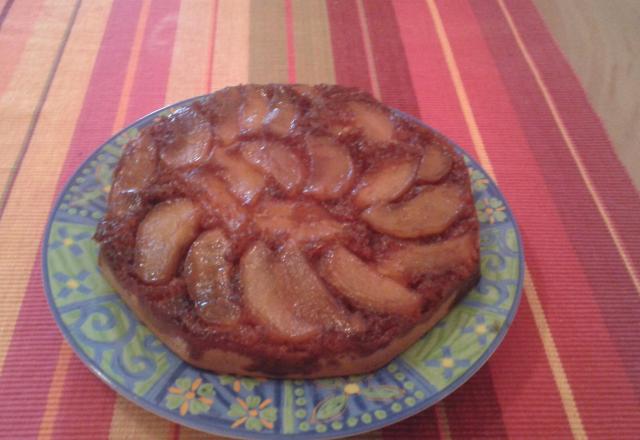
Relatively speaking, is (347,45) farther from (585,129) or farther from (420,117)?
(585,129)

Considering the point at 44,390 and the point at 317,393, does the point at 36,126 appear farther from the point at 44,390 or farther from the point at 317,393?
→ the point at 317,393

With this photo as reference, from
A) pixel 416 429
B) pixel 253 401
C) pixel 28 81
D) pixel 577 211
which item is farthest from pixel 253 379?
pixel 28 81

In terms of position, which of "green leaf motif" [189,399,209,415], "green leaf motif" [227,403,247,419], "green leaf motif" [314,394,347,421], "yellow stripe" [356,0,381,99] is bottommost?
"green leaf motif" [314,394,347,421]

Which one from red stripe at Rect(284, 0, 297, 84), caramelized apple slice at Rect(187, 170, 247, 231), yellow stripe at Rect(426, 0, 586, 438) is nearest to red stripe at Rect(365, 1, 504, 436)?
yellow stripe at Rect(426, 0, 586, 438)

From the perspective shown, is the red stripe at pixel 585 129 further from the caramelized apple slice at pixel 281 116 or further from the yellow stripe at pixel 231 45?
the yellow stripe at pixel 231 45

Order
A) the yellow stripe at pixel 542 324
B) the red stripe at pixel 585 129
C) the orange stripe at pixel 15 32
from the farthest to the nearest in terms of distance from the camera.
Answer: the orange stripe at pixel 15 32
the red stripe at pixel 585 129
the yellow stripe at pixel 542 324

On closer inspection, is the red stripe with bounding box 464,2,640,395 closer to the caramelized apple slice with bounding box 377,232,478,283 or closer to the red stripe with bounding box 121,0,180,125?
the caramelized apple slice with bounding box 377,232,478,283

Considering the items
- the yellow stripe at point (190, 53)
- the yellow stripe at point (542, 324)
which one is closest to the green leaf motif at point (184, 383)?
the yellow stripe at point (542, 324)
